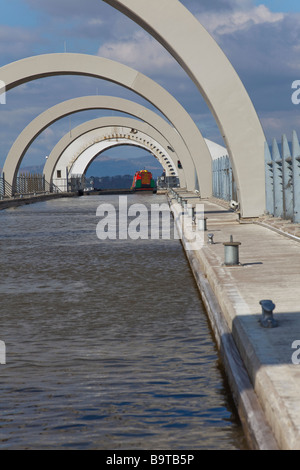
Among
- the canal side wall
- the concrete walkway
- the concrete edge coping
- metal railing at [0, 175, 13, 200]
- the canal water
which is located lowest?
the canal water

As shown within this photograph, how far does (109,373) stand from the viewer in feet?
23.0

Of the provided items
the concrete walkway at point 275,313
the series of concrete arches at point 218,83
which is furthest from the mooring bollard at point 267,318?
the series of concrete arches at point 218,83

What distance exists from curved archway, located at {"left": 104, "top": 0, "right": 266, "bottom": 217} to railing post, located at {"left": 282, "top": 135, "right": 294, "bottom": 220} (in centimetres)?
289

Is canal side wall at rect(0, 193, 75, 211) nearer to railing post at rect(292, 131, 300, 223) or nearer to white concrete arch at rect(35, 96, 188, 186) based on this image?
white concrete arch at rect(35, 96, 188, 186)

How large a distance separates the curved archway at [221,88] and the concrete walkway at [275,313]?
664 centimetres

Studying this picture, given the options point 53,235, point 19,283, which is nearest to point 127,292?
point 19,283

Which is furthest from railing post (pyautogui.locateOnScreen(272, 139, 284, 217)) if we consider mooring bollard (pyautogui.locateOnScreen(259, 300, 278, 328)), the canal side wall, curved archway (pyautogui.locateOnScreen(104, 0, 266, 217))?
the canal side wall

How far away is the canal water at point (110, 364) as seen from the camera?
5453 millimetres

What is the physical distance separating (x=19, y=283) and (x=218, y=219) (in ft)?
41.1

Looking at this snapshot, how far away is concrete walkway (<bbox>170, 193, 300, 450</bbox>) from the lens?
4945 millimetres

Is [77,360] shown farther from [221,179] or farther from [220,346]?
[221,179]

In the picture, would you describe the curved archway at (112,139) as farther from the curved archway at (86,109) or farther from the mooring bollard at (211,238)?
the mooring bollard at (211,238)

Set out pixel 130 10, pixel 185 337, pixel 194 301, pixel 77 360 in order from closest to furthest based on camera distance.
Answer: pixel 77 360 → pixel 185 337 → pixel 194 301 → pixel 130 10

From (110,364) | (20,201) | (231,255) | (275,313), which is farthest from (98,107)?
(110,364)
